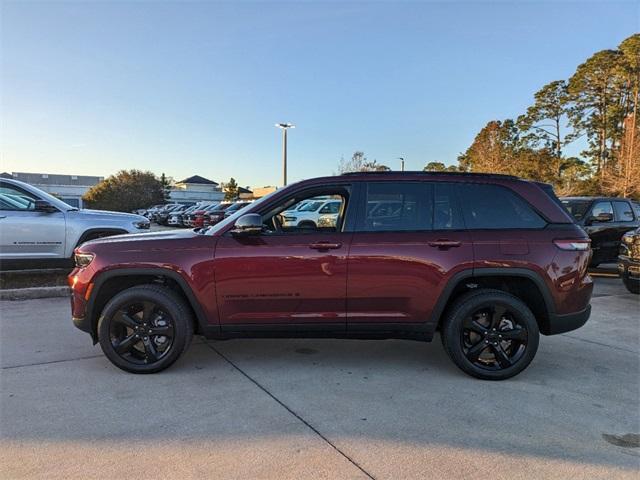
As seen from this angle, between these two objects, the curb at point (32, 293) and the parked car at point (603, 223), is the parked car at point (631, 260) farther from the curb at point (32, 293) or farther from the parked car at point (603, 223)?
the curb at point (32, 293)

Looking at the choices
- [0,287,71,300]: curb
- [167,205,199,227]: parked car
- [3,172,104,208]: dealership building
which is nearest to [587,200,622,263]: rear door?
[0,287,71,300]: curb

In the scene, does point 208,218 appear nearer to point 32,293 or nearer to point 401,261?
point 32,293

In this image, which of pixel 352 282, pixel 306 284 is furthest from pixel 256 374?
pixel 352 282

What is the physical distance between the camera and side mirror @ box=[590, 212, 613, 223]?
922 centimetres

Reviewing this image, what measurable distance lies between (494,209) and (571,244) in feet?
2.32

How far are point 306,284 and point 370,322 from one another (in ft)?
2.16

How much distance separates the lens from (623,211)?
413 inches

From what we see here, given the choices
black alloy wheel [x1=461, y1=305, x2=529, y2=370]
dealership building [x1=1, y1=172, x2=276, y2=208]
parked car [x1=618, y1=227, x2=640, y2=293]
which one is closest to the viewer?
black alloy wheel [x1=461, y1=305, x2=529, y2=370]

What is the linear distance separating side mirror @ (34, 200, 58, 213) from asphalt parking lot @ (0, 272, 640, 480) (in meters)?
3.22

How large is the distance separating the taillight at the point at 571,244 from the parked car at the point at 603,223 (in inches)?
271

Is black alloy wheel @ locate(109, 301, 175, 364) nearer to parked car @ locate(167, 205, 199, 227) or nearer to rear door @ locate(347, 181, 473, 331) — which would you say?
rear door @ locate(347, 181, 473, 331)

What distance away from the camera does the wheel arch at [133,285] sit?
396 cm

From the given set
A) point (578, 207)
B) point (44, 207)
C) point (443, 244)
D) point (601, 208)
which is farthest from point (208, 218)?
point (443, 244)

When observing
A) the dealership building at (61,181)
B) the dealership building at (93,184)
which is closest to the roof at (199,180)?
the dealership building at (93,184)
